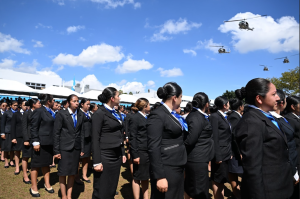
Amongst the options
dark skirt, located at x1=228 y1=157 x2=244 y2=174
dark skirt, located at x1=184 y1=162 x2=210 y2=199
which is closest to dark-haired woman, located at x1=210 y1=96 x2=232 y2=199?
dark skirt, located at x1=228 y1=157 x2=244 y2=174

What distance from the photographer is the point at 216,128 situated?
409 centimetres

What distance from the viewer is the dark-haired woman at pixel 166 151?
2465mm

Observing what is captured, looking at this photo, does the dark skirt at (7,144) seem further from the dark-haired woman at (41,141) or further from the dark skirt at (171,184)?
the dark skirt at (171,184)

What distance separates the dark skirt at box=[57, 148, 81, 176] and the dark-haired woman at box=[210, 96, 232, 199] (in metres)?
3.14

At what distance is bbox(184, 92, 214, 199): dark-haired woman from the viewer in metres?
3.28

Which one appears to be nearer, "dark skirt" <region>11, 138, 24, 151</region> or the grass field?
the grass field

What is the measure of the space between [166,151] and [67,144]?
2.71 m

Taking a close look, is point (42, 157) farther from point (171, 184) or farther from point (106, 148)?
point (171, 184)

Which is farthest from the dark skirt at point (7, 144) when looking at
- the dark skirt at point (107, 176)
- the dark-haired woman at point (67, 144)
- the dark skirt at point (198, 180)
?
the dark skirt at point (198, 180)

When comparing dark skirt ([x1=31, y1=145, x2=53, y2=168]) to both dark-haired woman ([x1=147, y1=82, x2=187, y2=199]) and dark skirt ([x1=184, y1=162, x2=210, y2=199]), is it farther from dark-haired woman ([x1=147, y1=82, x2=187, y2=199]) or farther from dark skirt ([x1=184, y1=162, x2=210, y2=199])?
dark skirt ([x1=184, y1=162, x2=210, y2=199])

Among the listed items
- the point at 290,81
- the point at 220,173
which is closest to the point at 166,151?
the point at 220,173

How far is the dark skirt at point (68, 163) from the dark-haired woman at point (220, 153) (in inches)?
124

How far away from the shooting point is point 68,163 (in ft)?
13.9

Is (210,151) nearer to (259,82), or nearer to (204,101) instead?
(204,101)
